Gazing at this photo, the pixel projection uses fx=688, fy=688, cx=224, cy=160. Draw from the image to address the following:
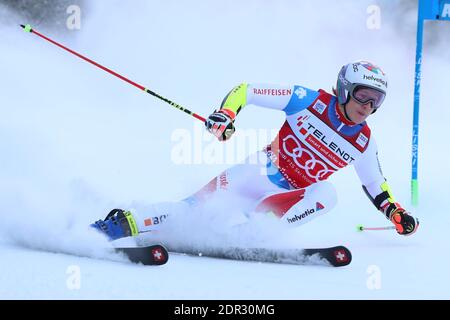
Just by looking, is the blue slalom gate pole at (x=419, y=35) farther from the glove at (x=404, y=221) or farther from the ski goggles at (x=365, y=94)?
the ski goggles at (x=365, y=94)

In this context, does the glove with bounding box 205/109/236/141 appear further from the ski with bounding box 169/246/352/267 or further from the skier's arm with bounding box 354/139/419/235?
the skier's arm with bounding box 354/139/419/235

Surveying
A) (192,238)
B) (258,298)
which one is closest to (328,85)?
(192,238)

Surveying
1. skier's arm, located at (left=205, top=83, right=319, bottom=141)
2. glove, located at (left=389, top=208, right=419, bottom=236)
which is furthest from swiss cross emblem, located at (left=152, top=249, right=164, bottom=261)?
glove, located at (left=389, top=208, right=419, bottom=236)

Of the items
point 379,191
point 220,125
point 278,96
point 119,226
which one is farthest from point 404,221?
point 119,226

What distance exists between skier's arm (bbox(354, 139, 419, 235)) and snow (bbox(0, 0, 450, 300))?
0.22m

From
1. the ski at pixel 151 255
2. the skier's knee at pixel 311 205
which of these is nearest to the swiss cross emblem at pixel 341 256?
the skier's knee at pixel 311 205

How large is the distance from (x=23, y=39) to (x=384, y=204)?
5.65 metres

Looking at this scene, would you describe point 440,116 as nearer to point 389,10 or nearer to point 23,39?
point 389,10

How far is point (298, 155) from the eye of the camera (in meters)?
4.14

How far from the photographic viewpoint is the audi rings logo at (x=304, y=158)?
13.5 feet

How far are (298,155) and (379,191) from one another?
611 mm

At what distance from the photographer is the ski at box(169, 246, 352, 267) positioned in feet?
13.0

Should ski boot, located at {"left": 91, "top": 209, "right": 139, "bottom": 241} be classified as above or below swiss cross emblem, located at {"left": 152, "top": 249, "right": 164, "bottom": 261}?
above

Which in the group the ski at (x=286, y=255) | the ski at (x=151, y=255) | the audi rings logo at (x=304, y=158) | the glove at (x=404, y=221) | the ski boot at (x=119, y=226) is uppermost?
the audi rings logo at (x=304, y=158)
